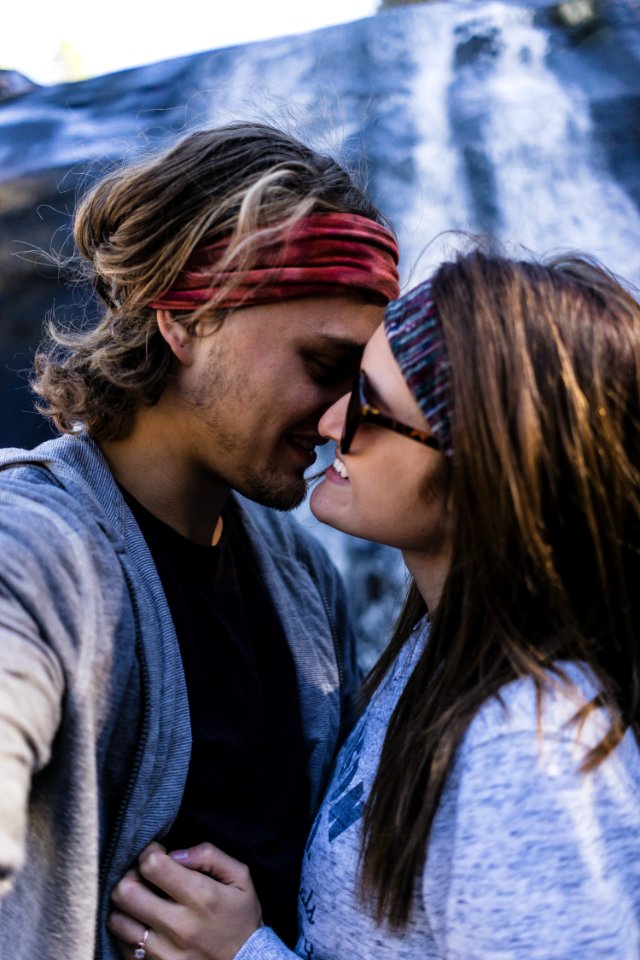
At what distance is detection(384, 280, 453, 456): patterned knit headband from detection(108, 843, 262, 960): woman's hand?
0.79 meters

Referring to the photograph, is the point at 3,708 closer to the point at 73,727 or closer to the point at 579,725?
the point at 73,727

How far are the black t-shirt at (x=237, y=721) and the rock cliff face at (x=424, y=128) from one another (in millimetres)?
824

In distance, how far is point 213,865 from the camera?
1461 mm

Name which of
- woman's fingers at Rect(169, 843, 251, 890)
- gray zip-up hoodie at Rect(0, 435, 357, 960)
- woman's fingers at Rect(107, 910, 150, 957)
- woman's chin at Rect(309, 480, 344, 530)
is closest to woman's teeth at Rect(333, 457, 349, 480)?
woman's chin at Rect(309, 480, 344, 530)

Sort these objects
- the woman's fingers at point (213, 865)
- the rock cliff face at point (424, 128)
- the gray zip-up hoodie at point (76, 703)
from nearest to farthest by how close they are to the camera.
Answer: the gray zip-up hoodie at point (76, 703) → the woman's fingers at point (213, 865) → the rock cliff face at point (424, 128)

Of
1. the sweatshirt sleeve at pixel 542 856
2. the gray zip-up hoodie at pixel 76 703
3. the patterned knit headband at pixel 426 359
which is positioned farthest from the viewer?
the patterned knit headband at pixel 426 359

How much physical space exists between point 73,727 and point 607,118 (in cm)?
239

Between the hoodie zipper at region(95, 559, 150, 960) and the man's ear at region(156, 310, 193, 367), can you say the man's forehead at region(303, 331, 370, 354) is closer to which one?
the man's ear at region(156, 310, 193, 367)

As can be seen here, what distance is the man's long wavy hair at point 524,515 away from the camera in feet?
4.05

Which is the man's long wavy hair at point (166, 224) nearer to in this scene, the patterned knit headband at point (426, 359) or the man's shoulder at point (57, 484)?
the man's shoulder at point (57, 484)

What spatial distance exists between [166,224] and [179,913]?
4.26 ft

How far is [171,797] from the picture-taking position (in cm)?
147

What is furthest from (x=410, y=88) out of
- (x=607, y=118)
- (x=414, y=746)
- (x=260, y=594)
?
(x=414, y=746)

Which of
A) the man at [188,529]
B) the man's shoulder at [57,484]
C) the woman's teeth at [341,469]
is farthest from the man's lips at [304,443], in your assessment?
the man's shoulder at [57,484]
